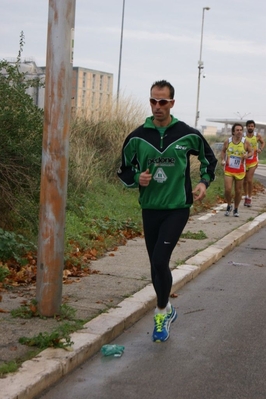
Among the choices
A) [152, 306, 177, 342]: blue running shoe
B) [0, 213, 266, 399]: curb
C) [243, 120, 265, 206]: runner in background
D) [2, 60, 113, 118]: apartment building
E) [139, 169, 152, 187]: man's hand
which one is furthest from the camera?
[243, 120, 265, 206]: runner in background

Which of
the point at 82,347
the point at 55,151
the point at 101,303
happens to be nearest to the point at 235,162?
the point at 101,303

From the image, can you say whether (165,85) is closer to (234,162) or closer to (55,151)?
(55,151)

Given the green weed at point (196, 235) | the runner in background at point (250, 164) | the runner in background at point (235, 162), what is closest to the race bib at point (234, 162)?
the runner in background at point (235, 162)

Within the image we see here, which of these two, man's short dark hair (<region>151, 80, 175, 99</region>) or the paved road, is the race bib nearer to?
the paved road

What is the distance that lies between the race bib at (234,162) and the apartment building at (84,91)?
11.2 ft

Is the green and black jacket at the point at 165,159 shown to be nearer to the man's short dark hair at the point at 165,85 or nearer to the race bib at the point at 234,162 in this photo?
the man's short dark hair at the point at 165,85

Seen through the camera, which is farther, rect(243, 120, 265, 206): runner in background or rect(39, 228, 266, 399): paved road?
rect(243, 120, 265, 206): runner in background

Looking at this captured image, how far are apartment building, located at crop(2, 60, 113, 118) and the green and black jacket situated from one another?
4042 millimetres

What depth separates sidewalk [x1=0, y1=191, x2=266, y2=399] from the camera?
5367 millimetres

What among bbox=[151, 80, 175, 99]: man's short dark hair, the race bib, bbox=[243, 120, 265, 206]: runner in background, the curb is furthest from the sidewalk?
bbox=[243, 120, 265, 206]: runner in background

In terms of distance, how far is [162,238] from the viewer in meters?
6.62

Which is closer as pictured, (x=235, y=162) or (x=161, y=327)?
(x=161, y=327)

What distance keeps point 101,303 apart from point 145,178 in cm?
159

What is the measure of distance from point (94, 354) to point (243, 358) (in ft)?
3.87
